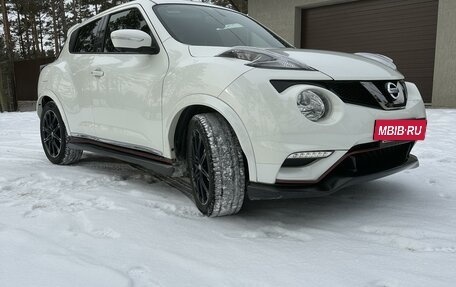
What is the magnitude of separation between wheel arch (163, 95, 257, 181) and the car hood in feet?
1.13

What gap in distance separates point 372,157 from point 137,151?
1.81 meters

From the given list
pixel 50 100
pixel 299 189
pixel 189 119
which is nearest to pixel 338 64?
pixel 299 189

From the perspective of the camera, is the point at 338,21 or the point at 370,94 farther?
the point at 338,21

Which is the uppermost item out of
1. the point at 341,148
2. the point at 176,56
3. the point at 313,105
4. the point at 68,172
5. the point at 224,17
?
the point at 224,17

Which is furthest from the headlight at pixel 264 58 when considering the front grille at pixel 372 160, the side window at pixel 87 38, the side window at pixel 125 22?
the side window at pixel 87 38

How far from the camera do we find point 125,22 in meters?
3.76

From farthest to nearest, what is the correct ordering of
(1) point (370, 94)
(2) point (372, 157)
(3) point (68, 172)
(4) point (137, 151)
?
(3) point (68, 172)
(4) point (137, 151)
(2) point (372, 157)
(1) point (370, 94)

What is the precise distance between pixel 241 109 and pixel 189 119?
679 millimetres

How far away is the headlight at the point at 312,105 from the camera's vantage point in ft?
7.95

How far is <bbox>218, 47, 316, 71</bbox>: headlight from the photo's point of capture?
2529 mm

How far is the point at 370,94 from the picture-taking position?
8.43ft

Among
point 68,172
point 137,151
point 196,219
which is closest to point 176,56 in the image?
point 137,151

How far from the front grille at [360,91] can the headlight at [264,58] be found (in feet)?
0.45

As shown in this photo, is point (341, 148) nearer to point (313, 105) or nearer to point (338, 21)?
point (313, 105)
